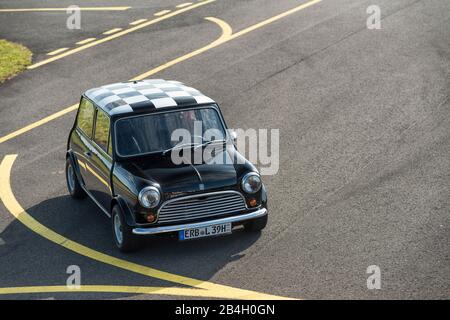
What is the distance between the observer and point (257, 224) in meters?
11.4

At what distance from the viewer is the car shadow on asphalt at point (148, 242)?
1070cm

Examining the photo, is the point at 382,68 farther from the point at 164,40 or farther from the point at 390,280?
the point at 390,280

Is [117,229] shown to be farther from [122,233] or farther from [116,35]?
[116,35]

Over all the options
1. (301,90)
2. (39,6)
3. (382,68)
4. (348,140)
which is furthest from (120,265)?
(39,6)

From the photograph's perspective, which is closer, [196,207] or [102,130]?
[196,207]

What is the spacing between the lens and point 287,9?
22828mm

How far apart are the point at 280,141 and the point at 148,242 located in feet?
14.1

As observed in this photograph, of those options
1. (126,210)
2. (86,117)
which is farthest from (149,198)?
(86,117)

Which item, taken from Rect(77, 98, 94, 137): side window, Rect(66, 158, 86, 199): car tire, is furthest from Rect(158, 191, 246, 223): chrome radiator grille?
Rect(66, 158, 86, 199): car tire

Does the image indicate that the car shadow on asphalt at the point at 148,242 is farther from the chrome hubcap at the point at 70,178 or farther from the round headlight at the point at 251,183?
the round headlight at the point at 251,183

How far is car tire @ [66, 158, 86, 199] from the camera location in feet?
43.2

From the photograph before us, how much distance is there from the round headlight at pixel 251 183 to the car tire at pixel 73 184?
10.3 ft

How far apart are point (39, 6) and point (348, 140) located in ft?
44.9

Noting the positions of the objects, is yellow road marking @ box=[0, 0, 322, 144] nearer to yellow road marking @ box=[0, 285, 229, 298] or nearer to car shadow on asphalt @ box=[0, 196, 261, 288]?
car shadow on asphalt @ box=[0, 196, 261, 288]
